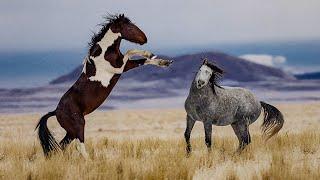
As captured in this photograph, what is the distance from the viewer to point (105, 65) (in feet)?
26.1

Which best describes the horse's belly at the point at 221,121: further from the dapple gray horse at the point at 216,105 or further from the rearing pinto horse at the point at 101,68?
the rearing pinto horse at the point at 101,68

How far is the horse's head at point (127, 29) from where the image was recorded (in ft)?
26.0

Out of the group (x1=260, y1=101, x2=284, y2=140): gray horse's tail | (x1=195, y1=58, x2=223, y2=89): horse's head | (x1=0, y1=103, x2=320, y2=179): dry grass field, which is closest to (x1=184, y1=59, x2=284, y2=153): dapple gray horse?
(x1=195, y1=58, x2=223, y2=89): horse's head

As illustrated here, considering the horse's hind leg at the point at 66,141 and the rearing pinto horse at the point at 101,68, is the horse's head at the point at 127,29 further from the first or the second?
the horse's hind leg at the point at 66,141

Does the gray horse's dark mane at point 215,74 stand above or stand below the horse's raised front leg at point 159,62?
below

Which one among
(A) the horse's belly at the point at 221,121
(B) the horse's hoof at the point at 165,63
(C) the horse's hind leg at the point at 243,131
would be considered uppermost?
(B) the horse's hoof at the point at 165,63

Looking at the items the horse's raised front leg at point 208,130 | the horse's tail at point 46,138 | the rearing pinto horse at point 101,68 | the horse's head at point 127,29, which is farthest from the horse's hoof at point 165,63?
the horse's tail at point 46,138

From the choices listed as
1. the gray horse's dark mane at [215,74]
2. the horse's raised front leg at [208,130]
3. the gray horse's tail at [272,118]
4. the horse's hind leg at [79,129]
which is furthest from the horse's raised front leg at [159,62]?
the gray horse's tail at [272,118]

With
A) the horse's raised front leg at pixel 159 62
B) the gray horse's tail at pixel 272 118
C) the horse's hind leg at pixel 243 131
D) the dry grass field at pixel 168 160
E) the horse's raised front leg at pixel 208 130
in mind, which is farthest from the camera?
A: the gray horse's tail at pixel 272 118

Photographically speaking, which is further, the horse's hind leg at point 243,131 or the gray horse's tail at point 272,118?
the gray horse's tail at point 272,118

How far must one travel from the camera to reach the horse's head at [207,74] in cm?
797

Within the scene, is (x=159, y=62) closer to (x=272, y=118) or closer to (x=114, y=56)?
(x=114, y=56)

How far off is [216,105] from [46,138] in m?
2.17

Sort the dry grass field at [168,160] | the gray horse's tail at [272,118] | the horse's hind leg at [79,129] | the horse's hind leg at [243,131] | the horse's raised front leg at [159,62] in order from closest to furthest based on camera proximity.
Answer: the dry grass field at [168,160], the horse's raised front leg at [159,62], the horse's hind leg at [79,129], the horse's hind leg at [243,131], the gray horse's tail at [272,118]
